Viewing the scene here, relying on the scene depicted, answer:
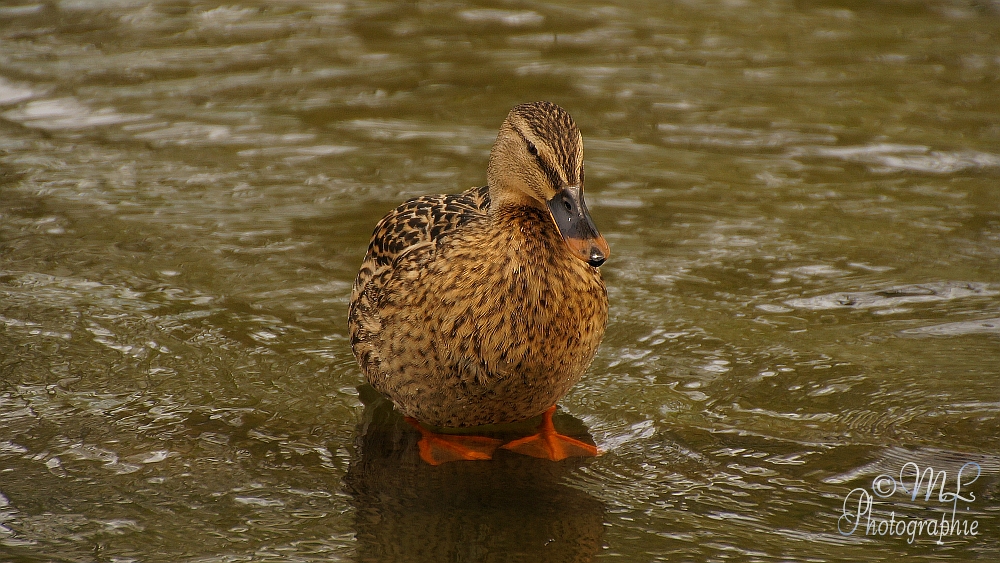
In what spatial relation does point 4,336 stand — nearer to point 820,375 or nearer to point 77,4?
point 820,375

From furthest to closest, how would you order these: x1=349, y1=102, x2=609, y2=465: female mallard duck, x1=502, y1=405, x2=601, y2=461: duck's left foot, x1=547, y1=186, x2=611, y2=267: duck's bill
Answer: x1=502, y1=405, x2=601, y2=461: duck's left foot
x1=349, y1=102, x2=609, y2=465: female mallard duck
x1=547, y1=186, x2=611, y2=267: duck's bill

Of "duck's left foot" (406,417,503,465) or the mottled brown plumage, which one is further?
"duck's left foot" (406,417,503,465)

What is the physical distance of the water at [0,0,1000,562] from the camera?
4.18 meters

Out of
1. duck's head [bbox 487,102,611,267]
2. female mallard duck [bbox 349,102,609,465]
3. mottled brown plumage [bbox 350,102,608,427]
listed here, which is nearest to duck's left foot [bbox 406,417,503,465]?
female mallard duck [bbox 349,102,609,465]

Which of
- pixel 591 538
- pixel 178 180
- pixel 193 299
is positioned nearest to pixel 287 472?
pixel 591 538

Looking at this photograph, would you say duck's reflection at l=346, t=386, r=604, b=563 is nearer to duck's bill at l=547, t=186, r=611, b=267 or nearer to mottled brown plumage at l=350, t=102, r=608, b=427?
mottled brown plumage at l=350, t=102, r=608, b=427

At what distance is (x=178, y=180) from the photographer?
23.4 ft

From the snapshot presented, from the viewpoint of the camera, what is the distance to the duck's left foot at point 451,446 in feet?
15.2

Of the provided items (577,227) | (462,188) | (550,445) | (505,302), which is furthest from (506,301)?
(462,188)

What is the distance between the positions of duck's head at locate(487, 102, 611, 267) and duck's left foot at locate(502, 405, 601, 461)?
1.00 metres

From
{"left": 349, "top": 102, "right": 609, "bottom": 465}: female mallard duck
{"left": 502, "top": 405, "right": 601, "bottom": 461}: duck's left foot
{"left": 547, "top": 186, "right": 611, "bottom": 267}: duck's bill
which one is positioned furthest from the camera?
{"left": 502, "top": 405, "right": 601, "bottom": 461}: duck's left foot

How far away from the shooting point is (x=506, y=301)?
167 inches

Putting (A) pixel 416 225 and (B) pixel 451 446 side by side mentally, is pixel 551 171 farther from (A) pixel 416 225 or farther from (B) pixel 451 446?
(B) pixel 451 446

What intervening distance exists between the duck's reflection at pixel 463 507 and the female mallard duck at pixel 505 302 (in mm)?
152
